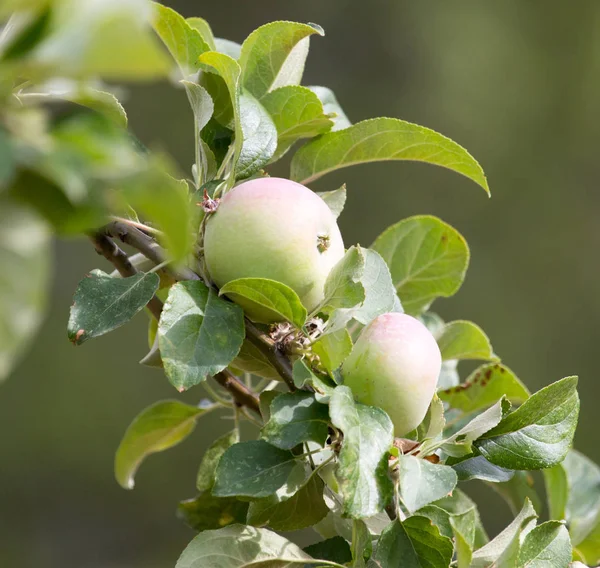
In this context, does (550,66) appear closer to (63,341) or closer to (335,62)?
(335,62)

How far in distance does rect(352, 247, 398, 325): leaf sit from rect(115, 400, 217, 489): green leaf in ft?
0.43

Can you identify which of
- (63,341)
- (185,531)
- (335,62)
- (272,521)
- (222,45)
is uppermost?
(222,45)

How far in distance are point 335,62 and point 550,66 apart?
1.77 ft

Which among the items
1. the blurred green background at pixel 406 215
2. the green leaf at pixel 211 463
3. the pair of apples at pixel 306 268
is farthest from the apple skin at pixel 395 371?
the blurred green background at pixel 406 215

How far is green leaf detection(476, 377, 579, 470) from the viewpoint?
295 mm

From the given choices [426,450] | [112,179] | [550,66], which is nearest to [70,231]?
[112,179]

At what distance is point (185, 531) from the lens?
172 cm

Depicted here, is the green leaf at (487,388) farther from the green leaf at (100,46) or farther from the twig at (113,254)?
the green leaf at (100,46)

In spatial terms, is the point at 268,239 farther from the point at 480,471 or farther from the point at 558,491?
the point at 558,491

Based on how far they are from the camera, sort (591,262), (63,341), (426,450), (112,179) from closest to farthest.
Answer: (112,179)
(426,450)
(63,341)
(591,262)

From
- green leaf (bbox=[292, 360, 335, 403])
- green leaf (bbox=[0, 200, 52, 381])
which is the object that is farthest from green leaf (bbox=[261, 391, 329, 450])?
green leaf (bbox=[0, 200, 52, 381])

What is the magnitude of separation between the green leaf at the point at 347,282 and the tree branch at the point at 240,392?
0.08m

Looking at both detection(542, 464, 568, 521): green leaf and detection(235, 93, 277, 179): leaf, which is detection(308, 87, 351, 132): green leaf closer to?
detection(235, 93, 277, 179): leaf

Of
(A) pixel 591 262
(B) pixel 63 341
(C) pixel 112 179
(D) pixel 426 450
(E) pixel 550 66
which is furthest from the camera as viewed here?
(E) pixel 550 66
